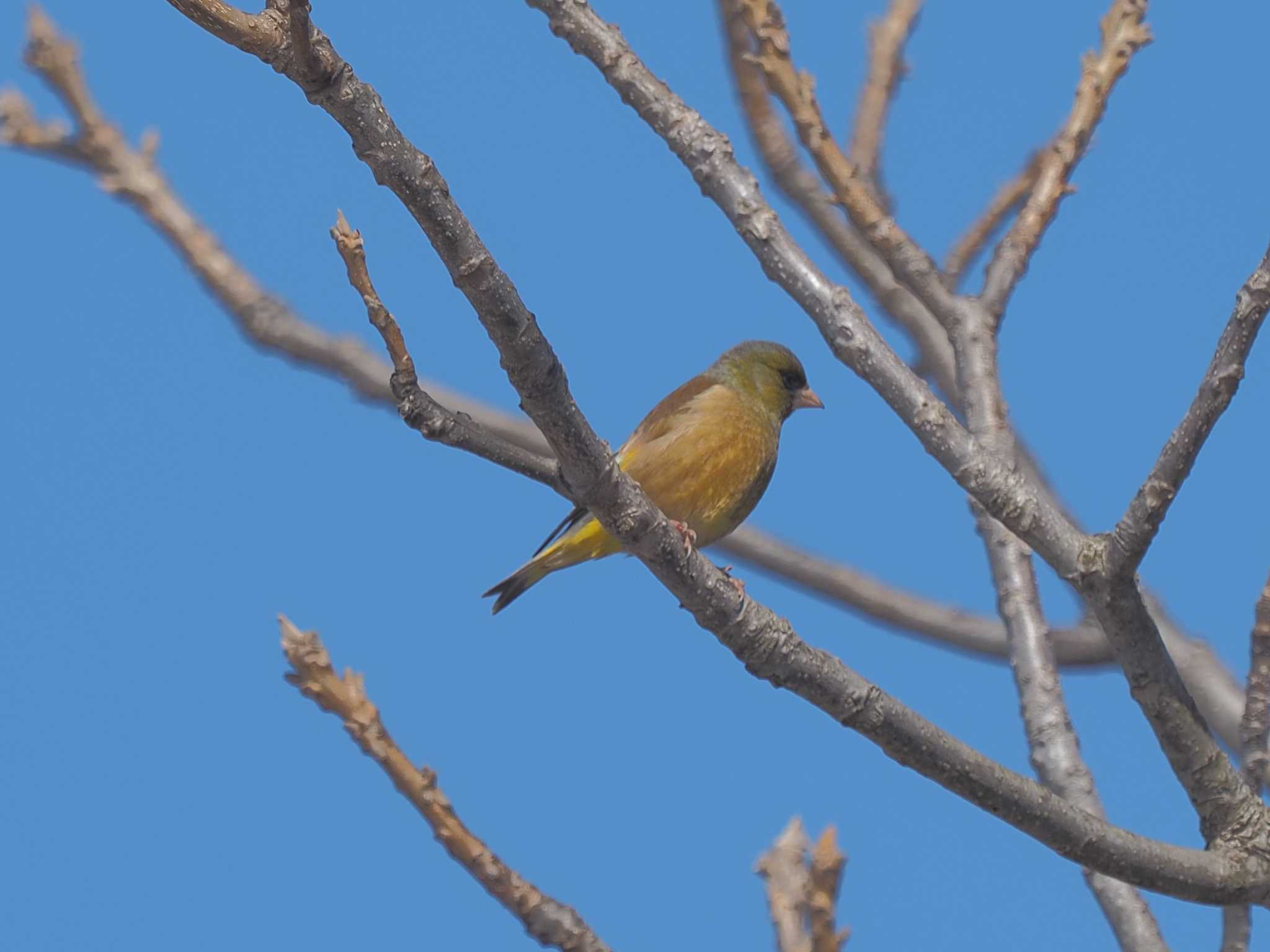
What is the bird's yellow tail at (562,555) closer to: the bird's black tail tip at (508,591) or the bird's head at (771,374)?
the bird's black tail tip at (508,591)

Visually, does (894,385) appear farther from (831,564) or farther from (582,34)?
(831,564)

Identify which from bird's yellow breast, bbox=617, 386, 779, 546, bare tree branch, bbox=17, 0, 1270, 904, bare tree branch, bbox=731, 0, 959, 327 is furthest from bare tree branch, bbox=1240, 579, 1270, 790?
bird's yellow breast, bbox=617, 386, 779, 546

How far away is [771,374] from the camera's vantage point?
27.1 feet

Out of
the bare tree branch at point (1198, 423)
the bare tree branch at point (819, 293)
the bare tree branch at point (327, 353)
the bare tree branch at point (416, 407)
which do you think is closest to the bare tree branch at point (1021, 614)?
the bare tree branch at point (819, 293)

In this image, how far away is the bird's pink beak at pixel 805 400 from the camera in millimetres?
8344

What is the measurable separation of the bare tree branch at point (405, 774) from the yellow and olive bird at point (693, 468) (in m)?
3.07

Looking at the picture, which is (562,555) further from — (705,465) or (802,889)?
(802,889)

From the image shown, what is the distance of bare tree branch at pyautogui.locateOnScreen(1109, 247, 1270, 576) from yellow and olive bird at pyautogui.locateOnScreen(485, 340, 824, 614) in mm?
2950

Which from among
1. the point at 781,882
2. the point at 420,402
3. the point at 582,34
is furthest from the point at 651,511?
the point at 582,34

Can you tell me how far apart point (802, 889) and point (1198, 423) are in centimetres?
135

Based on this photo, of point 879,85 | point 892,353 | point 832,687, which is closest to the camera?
point 832,687

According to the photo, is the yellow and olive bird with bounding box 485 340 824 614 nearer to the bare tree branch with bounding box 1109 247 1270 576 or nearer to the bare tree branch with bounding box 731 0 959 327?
the bare tree branch with bounding box 731 0 959 327

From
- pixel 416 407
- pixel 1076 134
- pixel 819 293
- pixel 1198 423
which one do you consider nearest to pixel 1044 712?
pixel 819 293

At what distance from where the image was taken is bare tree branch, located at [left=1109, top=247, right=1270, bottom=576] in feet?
11.5
